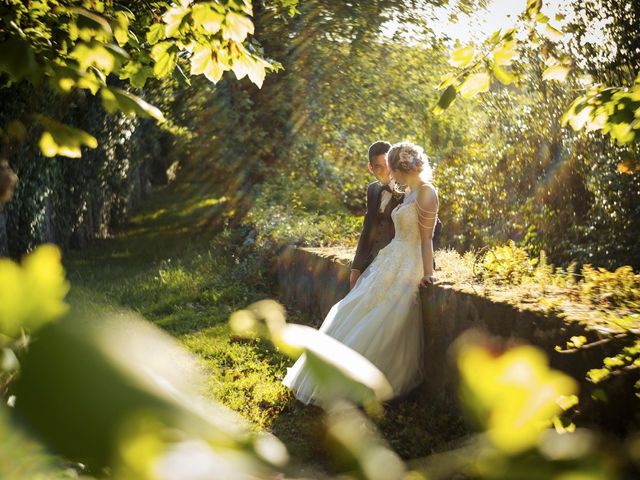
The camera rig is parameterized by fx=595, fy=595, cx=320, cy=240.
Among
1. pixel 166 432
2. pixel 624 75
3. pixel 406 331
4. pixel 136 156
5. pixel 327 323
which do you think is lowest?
pixel 136 156

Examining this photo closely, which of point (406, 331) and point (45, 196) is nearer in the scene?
point (406, 331)

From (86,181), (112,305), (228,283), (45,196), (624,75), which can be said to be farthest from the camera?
(86,181)

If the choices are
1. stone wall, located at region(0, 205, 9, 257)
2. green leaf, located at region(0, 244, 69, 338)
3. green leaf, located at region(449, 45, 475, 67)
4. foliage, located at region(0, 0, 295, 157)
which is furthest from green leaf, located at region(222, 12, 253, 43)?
stone wall, located at region(0, 205, 9, 257)

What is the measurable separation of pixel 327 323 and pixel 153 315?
10.7ft

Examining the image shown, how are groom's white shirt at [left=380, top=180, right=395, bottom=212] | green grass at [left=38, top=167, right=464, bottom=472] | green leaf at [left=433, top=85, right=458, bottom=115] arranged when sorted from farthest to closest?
groom's white shirt at [left=380, top=180, right=395, bottom=212] < green grass at [left=38, top=167, right=464, bottom=472] < green leaf at [left=433, top=85, right=458, bottom=115]

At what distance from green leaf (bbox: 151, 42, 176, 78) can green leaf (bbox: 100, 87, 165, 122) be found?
101 cm

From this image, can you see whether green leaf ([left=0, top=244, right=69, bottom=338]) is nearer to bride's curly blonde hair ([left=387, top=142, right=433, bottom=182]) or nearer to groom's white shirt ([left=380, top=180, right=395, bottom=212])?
bride's curly blonde hair ([left=387, top=142, right=433, bottom=182])

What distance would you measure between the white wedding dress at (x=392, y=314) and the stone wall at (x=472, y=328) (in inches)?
5.9

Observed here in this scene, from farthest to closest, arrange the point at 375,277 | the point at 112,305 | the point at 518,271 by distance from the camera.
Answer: the point at 112,305 < the point at 375,277 < the point at 518,271

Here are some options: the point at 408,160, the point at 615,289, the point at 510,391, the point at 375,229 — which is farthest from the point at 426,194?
the point at 510,391

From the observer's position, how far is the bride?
4.97 metres

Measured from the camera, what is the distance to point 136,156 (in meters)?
17.2

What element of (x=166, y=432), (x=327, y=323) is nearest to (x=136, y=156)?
(x=327, y=323)

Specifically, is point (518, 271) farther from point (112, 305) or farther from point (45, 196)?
point (45, 196)
